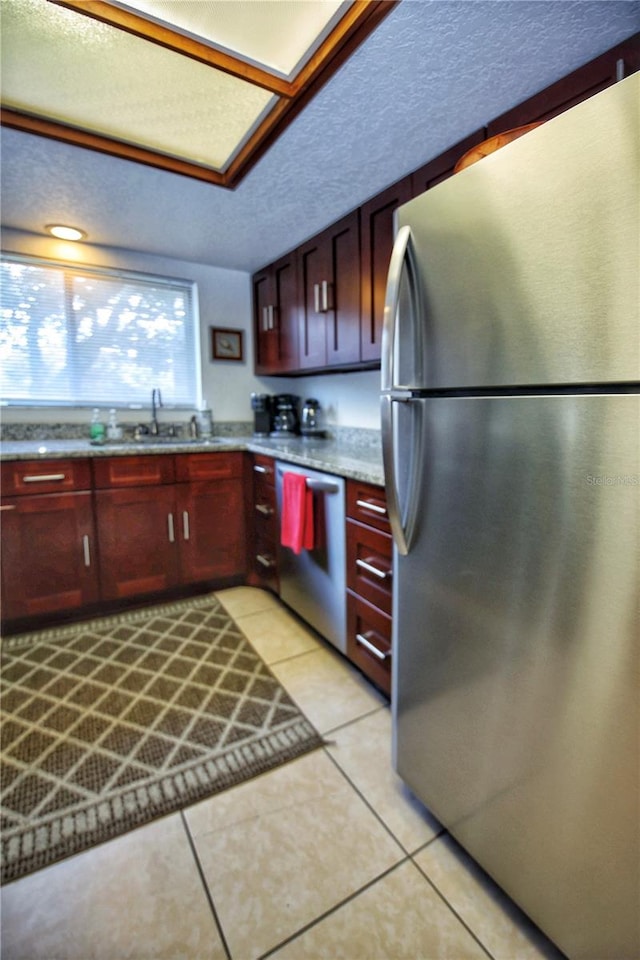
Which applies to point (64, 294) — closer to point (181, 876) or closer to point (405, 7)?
point (405, 7)

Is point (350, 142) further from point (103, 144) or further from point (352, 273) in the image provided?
point (103, 144)

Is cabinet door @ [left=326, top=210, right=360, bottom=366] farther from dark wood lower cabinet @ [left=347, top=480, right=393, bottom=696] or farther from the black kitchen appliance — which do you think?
dark wood lower cabinet @ [left=347, top=480, right=393, bottom=696]

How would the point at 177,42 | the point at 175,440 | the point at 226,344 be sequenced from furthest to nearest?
the point at 226,344 < the point at 175,440 < the point at 177,42

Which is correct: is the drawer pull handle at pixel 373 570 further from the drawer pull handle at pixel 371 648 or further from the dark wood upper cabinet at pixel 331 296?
the dark wood upper cabinet at pixel 331 296

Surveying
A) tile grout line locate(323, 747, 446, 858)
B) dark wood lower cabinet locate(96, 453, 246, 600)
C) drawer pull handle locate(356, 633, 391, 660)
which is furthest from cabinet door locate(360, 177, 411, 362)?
tile grout line locate(323, 747, 446, 858)

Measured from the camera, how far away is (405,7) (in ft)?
3.51

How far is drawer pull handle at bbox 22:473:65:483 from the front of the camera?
214 centimetres

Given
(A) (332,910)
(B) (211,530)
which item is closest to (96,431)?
(B) (211,530)

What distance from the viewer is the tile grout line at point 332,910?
3.02 ft

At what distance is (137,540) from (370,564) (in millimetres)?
1482

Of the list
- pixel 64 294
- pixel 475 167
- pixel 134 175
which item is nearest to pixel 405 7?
pixel 475 167

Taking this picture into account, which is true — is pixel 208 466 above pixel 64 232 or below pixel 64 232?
below

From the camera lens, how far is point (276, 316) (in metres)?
2.91

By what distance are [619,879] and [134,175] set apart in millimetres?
2654
